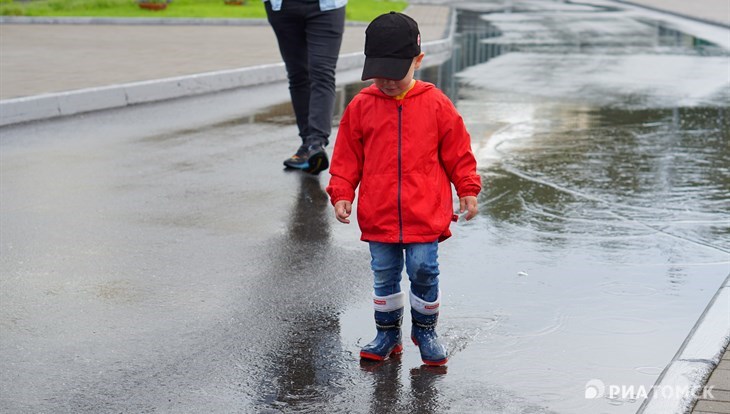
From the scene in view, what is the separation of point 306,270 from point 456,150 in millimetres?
1580

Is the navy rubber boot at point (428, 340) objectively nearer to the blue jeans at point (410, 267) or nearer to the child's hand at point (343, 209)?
the blue jeans at point (410, 267)

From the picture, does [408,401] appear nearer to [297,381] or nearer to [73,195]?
[297,381]

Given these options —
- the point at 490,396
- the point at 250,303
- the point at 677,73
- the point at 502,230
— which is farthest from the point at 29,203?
the point at 677,73

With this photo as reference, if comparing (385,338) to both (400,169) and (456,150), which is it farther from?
(456,150)

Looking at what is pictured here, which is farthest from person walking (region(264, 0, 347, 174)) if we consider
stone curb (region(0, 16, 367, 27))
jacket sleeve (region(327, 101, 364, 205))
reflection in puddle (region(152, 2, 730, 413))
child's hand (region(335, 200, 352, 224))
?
stone curb (region(0, 16, 367, 27))

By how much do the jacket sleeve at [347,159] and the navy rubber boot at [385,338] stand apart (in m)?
0.47

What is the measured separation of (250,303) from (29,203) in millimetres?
2439

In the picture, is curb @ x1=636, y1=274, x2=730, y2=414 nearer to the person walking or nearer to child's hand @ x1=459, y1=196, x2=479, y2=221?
child's hand @ x1=459, y1=196, x2=479, y2=221

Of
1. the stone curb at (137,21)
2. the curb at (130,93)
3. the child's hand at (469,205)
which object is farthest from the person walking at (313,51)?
the stone curb at (137,21)

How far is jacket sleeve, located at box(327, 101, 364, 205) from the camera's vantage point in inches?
166

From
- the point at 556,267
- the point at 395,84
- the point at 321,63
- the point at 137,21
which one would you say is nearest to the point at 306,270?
the point at 556,267

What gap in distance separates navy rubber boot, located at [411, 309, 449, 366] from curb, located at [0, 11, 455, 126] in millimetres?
6638

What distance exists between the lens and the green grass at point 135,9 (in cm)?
2559

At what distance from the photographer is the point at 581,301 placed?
4.98 m
